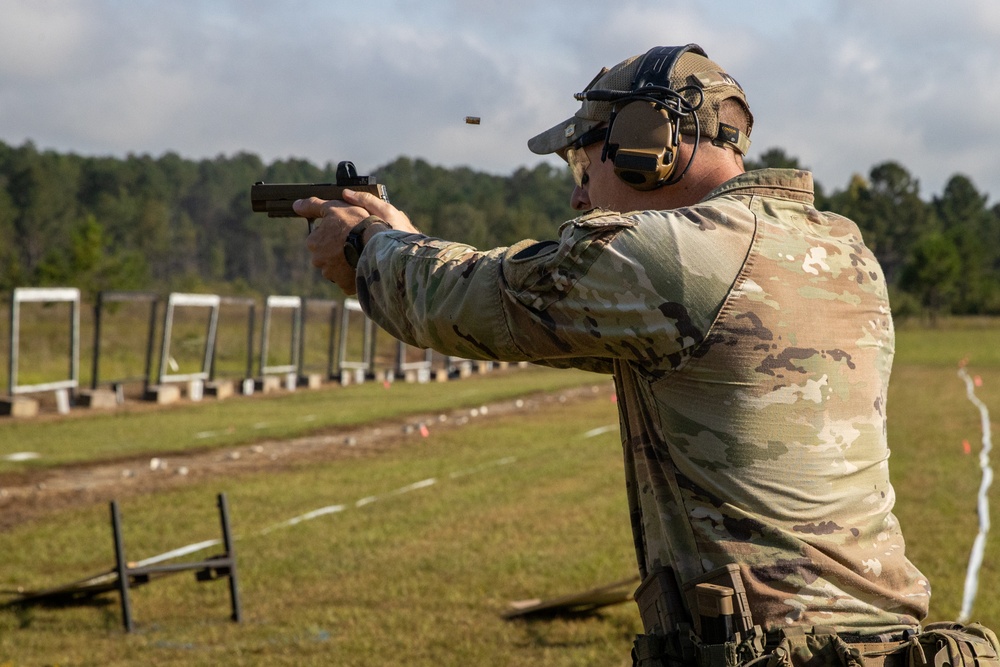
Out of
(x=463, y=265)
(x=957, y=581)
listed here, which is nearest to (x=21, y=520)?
(x=957, y=581)

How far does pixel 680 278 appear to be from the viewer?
204cm

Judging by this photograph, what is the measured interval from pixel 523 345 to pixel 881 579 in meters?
0.84

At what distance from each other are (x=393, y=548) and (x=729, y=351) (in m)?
7.86

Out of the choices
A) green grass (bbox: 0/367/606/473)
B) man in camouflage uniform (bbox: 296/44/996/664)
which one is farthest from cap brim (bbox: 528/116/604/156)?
green grass (bbox: 0/367/606/473)

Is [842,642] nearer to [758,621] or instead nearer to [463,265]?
[758,621]

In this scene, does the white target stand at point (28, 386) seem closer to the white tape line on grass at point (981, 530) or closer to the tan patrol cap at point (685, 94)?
the white tape line on grass at point (981, 530)

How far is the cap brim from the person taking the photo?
96.5 inches

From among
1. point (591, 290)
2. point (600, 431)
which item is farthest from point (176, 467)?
point (591, 290)

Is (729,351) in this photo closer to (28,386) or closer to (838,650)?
(838,650)

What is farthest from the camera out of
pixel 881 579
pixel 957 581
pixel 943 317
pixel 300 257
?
pixel 300 257

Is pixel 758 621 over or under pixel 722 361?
under

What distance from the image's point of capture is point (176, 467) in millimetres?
14359

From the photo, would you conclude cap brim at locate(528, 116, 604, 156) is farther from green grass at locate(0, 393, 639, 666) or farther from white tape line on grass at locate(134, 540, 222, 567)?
white tape line on grass at locate(134, 540, 222, 567)

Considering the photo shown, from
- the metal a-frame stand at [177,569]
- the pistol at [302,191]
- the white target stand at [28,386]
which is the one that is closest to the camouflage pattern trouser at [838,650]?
the pistol at [302,191]
